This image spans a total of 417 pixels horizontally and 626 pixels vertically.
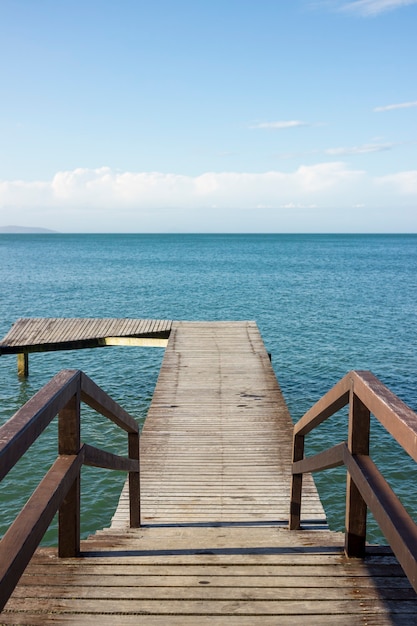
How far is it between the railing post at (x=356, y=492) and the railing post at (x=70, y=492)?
1.38 metres

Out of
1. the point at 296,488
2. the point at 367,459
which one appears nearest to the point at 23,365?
the point at 296,488

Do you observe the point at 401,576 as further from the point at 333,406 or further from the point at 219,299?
the point at 219,299

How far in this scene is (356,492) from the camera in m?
3.10

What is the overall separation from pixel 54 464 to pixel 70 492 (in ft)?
0.66

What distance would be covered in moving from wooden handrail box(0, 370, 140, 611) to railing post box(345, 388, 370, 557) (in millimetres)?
1380

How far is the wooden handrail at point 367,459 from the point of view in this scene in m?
2.16

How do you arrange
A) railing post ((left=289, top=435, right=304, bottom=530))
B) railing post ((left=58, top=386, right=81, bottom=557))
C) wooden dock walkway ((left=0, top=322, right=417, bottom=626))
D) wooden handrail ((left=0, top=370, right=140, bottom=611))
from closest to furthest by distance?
wooden handrail ((left=0, top=370, right=140, bottom=611)) < wooden dock walkway ((left=0, top=322, right=417, bottom=626)) < railing post ((left=58, top=386, right=81, bottom=557)) < railing post ((left=289, top=435, right=304, bottom=530))

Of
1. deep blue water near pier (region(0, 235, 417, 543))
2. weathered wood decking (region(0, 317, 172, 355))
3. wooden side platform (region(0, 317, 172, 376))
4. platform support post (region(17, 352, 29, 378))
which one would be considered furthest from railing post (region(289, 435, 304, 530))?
platform support post (region(17, 352, 29, 378))

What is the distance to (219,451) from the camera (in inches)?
310

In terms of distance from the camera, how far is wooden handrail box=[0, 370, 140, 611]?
201 cm

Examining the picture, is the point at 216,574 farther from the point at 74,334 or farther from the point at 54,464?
the point at 74,334

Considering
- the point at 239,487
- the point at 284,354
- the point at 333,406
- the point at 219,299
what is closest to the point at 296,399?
the point at 284,354

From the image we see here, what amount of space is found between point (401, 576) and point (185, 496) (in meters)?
3.77

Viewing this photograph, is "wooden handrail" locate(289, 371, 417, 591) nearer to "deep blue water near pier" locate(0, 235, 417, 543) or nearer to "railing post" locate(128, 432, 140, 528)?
"railing post" locate(128, 432, 140, 528)
